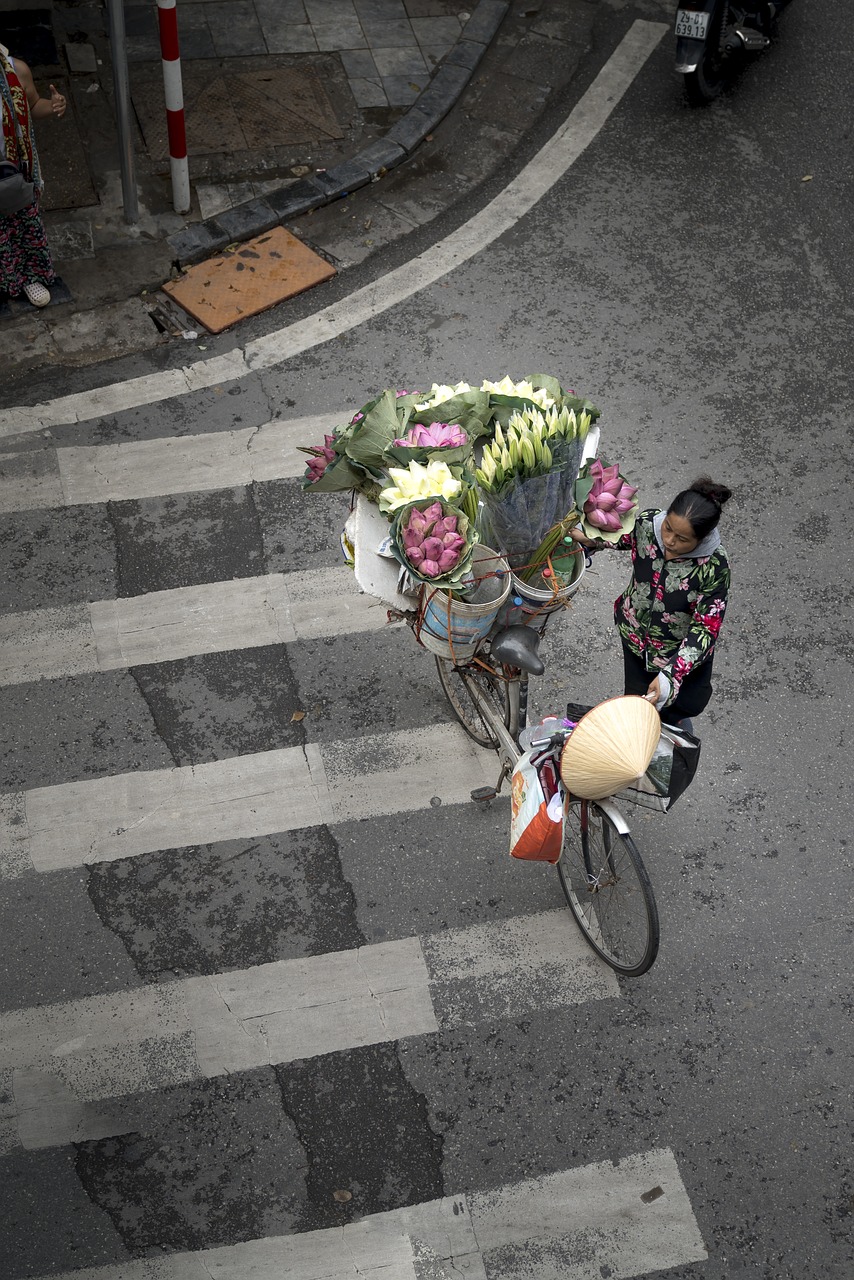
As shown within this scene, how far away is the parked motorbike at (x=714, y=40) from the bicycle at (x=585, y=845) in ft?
17.6

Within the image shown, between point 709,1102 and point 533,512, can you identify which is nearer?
point 533,512

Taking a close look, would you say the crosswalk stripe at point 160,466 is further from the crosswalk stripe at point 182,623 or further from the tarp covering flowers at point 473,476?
the tarp covering flowers at point 473,476

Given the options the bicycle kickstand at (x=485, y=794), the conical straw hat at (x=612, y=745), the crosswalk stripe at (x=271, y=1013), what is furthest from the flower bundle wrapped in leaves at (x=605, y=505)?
the crosswalk stripe at (x=271, y=1013)

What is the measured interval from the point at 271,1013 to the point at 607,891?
137 cm

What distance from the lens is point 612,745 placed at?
11.2 feet

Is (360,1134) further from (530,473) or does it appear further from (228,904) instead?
(530,473)

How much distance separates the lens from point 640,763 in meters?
3.37

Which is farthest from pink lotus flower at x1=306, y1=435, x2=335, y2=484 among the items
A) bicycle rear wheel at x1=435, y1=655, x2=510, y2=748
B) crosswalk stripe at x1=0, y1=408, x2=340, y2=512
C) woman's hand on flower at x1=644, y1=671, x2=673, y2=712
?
crosswalk stripe at x1=0, y1=408, x2=340, y2=512

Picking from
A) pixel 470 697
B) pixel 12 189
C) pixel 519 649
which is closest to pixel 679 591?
pixel 519 649

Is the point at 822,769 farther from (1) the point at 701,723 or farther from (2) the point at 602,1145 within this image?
(2) the point at 602,1145

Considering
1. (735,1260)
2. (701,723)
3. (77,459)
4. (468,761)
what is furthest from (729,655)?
(77,459)

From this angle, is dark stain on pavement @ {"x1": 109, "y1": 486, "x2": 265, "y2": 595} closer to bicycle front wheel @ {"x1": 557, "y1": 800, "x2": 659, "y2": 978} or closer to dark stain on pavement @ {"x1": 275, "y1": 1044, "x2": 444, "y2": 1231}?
bicycle front wheel @ {"x1": 557, "y1": 800, "x2": 659, "y2": 978}

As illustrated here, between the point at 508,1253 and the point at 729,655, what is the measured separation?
2.81 meters

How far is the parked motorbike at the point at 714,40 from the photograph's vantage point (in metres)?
7.50
